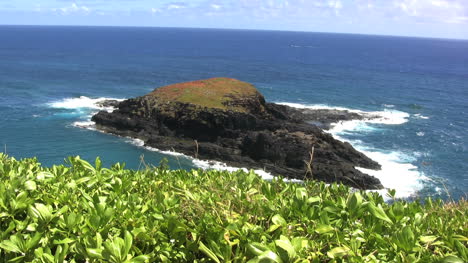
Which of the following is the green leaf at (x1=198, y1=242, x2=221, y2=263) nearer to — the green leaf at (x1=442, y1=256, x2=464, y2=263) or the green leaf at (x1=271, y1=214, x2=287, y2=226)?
the green leaf at (x1=271, y1=214, x2=287, y2=226)

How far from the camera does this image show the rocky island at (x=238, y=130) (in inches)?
1453

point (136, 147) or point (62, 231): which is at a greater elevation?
point (62, 231)

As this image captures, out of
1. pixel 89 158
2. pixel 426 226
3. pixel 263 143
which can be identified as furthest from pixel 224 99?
pixel 426 226

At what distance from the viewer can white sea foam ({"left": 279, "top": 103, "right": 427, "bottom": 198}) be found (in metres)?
34.7

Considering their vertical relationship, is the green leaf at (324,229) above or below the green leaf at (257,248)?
below

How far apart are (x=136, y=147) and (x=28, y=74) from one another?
175 ft

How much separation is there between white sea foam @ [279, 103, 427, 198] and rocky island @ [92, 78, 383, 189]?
1413 mm

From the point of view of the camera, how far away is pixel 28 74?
82.8 m

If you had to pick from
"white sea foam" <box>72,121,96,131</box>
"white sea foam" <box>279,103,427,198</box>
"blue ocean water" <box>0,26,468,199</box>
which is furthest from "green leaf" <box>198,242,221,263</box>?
"white sea foam" <box>72,121,96,131</box>

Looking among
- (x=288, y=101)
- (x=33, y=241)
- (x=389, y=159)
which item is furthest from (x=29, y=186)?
(x=288, y=101)

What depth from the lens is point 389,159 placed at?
40.9m

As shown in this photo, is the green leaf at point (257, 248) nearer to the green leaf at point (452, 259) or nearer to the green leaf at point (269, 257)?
the green leaf at point (269, 257)

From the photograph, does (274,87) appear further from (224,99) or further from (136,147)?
(136,147)

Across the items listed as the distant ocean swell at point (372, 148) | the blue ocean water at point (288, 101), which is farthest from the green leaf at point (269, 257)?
the distant ocean swell at point (372, 148)
